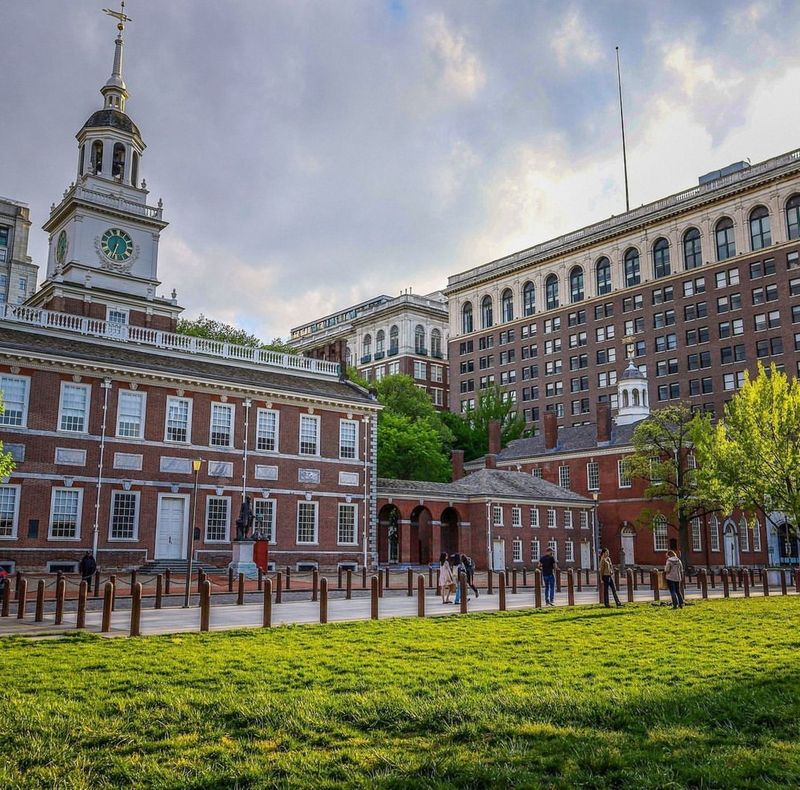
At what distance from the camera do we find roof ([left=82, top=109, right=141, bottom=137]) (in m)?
50.7

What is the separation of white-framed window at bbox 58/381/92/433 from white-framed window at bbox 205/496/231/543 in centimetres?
706

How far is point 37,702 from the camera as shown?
927 cm

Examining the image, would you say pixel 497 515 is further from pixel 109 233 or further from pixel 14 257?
pixel 14 257

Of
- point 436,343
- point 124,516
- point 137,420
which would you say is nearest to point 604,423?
point 137,420

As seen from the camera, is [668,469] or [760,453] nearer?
[760,453]

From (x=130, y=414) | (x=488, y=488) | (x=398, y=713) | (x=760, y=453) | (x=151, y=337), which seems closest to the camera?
(x=398, y=713)

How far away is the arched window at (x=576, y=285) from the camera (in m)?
96.6

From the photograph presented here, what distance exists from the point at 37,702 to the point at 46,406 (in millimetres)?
28566

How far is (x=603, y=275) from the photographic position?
94.5 metres

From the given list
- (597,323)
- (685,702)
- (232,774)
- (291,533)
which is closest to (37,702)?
(232,774)

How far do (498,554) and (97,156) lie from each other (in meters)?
37.7

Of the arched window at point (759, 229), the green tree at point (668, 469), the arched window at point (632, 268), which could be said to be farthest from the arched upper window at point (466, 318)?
the green tree at point (668, 469)

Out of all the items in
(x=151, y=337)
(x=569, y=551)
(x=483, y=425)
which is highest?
(x=483, y=425)

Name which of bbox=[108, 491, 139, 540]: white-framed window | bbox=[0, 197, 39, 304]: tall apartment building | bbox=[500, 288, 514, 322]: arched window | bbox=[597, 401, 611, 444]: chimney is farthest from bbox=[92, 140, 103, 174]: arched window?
bbox=[0, 197, 39, 304]: tall apartment building
